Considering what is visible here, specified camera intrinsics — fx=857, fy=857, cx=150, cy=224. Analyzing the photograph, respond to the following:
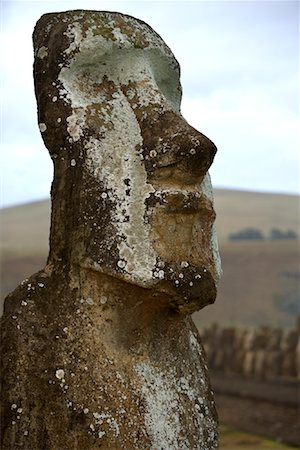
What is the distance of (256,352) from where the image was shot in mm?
16203

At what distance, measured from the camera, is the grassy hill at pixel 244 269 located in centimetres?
3553

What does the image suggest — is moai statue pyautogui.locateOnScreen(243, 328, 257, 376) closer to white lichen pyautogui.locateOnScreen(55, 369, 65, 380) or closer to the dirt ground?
the dirt ground

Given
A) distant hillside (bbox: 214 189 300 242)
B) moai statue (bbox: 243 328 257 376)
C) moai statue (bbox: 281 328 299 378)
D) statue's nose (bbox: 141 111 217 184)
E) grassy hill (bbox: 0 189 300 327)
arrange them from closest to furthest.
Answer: statue's nose (bbox: 141 111 217 184), moai statue (bbox: 281 328 299 378), moai statue (bbox: 243 328 257 376), grassy hill (bbox: 0 189 300 327), distant hillside (bbox: 214 189 300 242)

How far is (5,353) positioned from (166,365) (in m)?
0.68

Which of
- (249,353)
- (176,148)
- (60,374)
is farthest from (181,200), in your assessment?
(249,353)

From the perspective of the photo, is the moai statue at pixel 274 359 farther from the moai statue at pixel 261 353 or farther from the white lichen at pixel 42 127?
Result: the white lichen at pixel 42 127

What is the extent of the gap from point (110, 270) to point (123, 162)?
0.47 m

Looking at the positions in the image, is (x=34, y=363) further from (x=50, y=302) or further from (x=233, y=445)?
(x=233, y=445)

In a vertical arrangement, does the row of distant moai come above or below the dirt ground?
above

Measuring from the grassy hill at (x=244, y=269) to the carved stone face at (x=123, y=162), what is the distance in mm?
26845

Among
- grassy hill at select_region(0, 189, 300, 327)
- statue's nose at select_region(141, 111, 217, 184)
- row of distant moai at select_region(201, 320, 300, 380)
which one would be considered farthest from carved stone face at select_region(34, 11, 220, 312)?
grassy hill at select_region(0, 189, 300, 327)

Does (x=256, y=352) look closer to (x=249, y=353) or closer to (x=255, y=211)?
(x=249, y=353)

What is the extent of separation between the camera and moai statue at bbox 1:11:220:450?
345cm

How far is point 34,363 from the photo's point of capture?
3.47 meters
